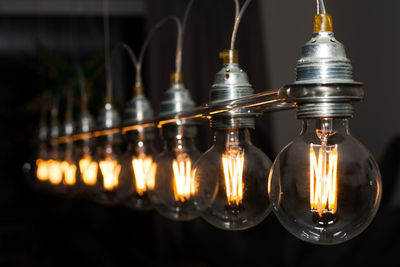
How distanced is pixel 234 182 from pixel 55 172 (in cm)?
155

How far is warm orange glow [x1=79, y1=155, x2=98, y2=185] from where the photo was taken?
1.43 meters

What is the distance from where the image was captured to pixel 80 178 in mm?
1584

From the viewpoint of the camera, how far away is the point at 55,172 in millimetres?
2215

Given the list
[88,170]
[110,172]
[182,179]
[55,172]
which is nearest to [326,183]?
[182,179]

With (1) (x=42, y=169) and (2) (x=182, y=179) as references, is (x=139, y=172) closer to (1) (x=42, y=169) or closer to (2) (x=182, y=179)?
(2) (x=182, y=179)

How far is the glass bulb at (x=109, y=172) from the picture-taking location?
1180 mm

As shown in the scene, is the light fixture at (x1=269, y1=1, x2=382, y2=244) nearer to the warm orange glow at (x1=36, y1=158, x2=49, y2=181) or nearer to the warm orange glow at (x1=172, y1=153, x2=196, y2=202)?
the warm orange glow at (x1=172, y1=153, x2=196, y2=202)

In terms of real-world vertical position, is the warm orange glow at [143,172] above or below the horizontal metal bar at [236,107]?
below

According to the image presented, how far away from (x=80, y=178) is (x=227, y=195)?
87cm

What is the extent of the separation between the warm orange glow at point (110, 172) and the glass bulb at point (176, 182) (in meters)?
0.22

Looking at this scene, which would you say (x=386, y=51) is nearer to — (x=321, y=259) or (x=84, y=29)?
(x=321, y=259)

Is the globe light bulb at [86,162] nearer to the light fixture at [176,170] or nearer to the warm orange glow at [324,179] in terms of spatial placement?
the light fixture at [176,170]

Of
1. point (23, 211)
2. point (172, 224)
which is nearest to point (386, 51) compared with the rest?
point (172, 224)

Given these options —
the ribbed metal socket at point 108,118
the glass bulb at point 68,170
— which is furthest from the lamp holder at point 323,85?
the glass bulb at point 68,170
